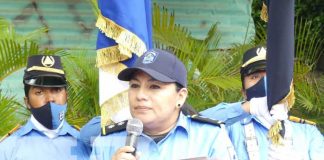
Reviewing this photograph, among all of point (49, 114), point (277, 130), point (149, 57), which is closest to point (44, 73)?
point (49, 114)

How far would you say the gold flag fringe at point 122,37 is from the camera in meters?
3.89

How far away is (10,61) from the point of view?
5391 millimetres

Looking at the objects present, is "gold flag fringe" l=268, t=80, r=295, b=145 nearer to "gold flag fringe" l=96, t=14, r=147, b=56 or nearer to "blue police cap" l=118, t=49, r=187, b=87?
"blue police cap" l=118, t=49, r=187, b=87

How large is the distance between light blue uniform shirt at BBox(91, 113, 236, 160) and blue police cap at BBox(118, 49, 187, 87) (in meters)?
0.21

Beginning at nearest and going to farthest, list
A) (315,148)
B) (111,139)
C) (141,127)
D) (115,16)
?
(141,127) → (111,139) → (315,148) → (115,16)

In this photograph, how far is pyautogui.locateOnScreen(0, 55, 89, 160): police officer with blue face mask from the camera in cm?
408

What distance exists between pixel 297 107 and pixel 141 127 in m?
4.24

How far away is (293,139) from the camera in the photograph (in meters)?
3.68

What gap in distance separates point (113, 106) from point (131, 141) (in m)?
1.16

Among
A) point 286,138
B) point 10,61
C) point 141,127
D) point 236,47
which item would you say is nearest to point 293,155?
point 286,138

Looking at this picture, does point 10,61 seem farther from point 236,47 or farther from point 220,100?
point 236,47

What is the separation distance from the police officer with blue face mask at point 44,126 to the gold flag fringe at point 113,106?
0.30 meters

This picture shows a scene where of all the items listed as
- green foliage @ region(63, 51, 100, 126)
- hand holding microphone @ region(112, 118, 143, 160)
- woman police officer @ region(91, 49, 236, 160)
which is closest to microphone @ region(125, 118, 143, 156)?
hand holding microphone @ region(112, 118, 143, 160)

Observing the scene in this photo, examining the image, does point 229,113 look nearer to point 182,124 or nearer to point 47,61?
point 182,124
